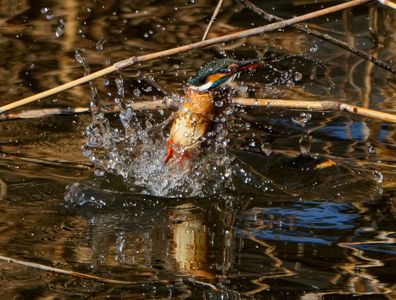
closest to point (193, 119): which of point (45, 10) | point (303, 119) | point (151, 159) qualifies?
point (151, 159)

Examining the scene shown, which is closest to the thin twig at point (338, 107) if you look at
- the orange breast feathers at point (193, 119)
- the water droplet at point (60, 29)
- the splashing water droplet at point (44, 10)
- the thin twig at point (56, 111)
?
the orange breast feathers at point (193, 119)

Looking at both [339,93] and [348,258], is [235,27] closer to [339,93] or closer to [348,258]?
[339,93]

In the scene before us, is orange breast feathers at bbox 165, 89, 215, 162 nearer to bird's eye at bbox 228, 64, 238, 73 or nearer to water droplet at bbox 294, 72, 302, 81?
bird's eye at bbox 228, 64, 238, 73

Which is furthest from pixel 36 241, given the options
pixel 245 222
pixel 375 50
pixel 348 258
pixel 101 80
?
pixel 375 50

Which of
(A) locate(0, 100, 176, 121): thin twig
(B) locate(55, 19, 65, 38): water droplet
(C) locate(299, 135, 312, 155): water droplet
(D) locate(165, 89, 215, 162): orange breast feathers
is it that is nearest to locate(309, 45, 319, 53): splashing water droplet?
(C) locate(299, 135, 312, 155): water droplet

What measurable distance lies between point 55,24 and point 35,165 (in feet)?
10.2

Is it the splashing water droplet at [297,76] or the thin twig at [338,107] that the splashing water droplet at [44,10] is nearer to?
the splashing water droplet at [297,76]

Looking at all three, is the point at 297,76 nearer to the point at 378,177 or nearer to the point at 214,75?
the point at 378,177

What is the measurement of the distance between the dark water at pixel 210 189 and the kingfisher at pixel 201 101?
269 millimetres

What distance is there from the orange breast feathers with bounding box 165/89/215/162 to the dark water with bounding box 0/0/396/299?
0.23 metres

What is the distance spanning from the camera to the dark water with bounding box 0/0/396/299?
144 inches

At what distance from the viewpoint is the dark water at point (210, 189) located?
12.0ft

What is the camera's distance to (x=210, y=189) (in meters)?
4.78

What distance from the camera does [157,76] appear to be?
6.63 metres
